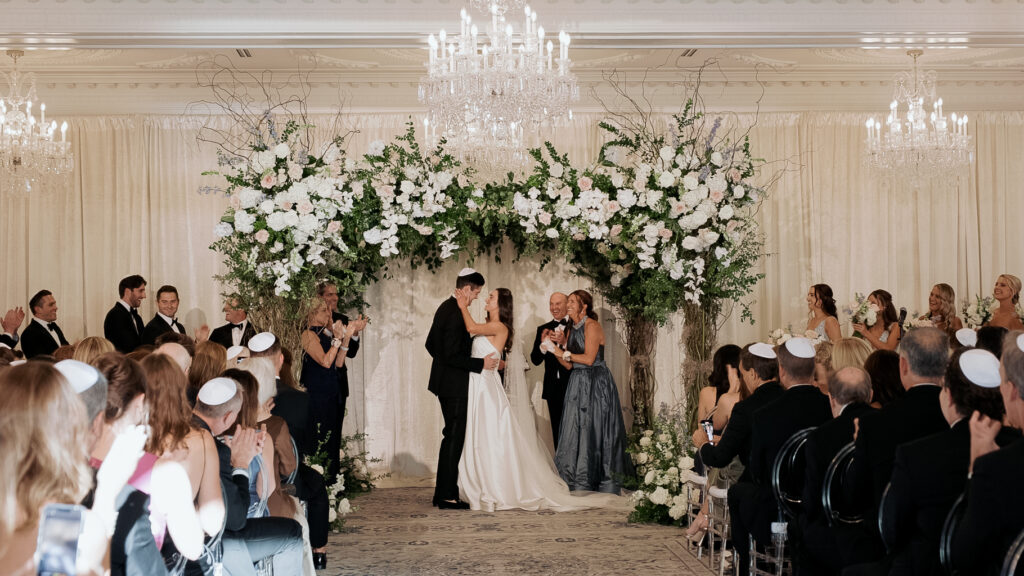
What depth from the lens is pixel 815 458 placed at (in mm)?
4379

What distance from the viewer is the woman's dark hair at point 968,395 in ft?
11.1

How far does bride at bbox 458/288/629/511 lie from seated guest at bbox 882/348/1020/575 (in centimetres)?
458

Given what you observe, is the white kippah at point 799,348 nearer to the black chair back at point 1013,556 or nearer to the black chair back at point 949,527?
the black chair back at point 949,527

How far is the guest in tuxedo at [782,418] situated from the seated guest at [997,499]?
1.72m

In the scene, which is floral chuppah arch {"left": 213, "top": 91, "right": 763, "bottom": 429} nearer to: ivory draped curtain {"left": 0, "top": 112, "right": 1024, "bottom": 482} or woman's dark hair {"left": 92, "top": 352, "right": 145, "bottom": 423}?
ivory draped curtain {"left": 0, "top": 112, "right": 1024, "bottom": 482}

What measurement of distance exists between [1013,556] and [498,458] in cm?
551

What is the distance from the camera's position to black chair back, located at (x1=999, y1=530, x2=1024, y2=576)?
2.86 m

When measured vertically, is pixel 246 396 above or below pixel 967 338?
below

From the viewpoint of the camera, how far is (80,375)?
2.77 meters

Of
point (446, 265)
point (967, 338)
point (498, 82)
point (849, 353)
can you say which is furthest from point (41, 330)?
point (967, 338)

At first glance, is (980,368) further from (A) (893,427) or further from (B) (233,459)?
(B) (233,459)

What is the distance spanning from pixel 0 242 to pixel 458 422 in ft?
18.8

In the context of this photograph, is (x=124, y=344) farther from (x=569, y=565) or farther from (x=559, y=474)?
(x=569, y=565)

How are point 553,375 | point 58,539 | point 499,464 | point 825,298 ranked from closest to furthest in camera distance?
point 58,539
point 499,464
point 825,298
point 553,375
